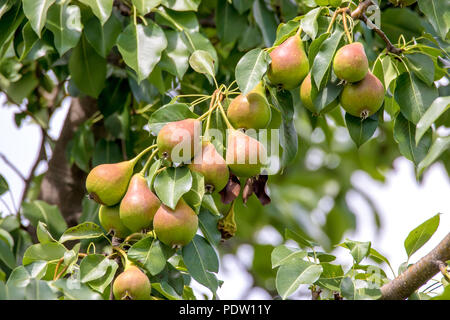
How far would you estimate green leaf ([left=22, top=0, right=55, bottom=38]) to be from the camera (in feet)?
4.44

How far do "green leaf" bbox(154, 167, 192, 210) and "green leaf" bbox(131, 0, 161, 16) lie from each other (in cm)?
48

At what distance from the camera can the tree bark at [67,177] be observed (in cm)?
218

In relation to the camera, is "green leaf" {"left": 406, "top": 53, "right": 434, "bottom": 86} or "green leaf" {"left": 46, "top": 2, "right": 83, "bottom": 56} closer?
"green leaf" {"left": 406, "top": 53, "right": 434, "bottom": 86}

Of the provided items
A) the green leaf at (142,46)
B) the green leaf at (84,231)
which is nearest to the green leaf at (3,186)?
Answer: the green leaf at (84,231)

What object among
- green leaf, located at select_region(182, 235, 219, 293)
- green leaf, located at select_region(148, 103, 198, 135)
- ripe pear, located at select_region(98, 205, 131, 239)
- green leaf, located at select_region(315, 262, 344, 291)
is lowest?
green leaf, located at select_region(315, 262, 344, 291)

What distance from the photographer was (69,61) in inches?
69.6

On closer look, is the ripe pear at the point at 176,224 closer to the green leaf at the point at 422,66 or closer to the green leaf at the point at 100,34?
the green leaf at the point at 422,66

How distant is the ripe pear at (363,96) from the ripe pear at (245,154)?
19cm

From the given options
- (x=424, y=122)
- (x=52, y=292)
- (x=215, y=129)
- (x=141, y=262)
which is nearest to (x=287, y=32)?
(x=215, y=129)

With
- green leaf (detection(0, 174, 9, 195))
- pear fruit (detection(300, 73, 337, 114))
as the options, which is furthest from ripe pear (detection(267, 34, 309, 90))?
green leaf (detection(0, 174, 9, 195))

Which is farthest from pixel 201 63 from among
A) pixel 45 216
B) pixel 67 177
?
pixel 67 177

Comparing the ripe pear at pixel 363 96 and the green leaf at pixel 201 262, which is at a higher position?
the ripe pear at pixel 363 96

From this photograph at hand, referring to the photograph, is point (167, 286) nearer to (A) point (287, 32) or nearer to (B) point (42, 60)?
(A) point (287, 32)

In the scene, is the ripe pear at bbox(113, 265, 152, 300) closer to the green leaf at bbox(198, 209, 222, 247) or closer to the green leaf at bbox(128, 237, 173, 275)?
the green leaf at bbox(128, 237, 173, 275)
